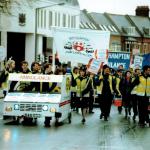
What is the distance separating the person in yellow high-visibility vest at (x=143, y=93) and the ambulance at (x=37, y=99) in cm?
225

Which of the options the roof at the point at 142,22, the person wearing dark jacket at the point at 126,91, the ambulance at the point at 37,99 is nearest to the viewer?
the ambulance at the point at 37,99

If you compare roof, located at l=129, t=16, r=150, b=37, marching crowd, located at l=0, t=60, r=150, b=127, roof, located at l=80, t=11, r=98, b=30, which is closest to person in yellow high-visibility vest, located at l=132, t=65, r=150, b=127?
marching crowd, located at l=0, t=60, r=150, b=127

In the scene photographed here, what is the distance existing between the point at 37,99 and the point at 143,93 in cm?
377

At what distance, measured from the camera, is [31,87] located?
21906 millimetres

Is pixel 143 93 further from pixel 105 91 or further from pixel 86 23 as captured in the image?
pixel 86 23

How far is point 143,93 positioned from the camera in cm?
2298

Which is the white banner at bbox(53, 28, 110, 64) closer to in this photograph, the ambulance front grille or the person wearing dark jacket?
the person wearing dark jacket

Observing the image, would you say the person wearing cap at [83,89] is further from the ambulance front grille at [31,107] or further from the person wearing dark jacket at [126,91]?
the ambulance front grille at [31,107]

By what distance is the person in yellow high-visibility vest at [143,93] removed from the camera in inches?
904

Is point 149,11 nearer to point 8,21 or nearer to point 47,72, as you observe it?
point 8,21

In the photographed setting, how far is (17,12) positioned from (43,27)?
22.0 feet

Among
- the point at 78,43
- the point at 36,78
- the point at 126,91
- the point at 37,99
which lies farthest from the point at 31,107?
the point at 78,43

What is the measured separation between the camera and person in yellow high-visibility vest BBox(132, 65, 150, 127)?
22953 millimetres

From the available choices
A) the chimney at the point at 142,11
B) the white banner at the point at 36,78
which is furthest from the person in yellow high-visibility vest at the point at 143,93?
the chimney at the point at 142,11
